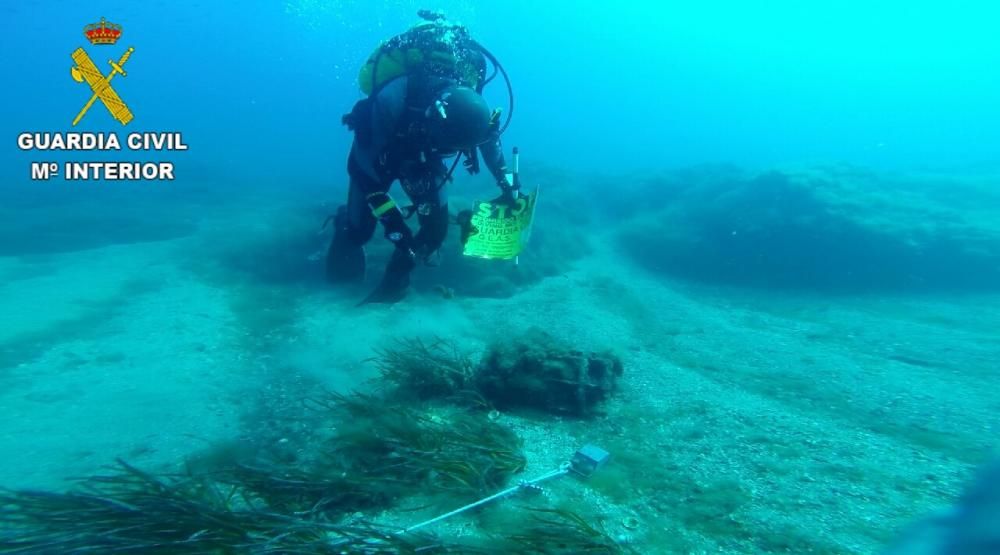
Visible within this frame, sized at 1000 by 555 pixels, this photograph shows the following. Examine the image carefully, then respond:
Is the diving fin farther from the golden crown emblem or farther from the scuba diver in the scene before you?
the golden crown emblem

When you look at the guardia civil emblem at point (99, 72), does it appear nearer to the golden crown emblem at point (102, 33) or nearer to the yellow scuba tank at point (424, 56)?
the golden crown emblem at point (102, 33)

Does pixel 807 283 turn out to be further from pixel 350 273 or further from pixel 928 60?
pixel 928 60

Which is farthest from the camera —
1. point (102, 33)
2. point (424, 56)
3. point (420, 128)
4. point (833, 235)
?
point (833, 235)

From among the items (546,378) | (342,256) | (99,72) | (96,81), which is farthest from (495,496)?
(96,81)

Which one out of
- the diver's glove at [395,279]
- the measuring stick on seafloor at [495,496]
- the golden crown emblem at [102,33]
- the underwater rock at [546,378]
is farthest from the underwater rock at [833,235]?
the golden crown emblem at [102,33]

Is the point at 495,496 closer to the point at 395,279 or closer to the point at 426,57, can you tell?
the point at 395,279

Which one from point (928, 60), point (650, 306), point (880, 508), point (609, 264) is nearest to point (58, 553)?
point (880, 508)

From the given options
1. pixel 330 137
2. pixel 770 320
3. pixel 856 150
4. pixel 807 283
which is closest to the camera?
pixel 770 320

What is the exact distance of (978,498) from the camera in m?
1.49

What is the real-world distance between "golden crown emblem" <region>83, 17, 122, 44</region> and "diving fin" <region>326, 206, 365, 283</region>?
581 centimetres

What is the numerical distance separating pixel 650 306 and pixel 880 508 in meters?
6.38

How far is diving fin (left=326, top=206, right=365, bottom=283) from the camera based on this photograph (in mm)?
7015

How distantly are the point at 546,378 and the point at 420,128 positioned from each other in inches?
113

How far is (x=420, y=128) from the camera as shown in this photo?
5164mm
